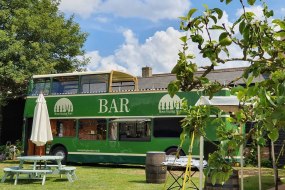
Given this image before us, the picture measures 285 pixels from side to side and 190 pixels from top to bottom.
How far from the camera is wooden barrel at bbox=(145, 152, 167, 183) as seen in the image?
10953mm

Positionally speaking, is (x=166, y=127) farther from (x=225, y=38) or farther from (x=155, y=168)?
(x=225, y=38)

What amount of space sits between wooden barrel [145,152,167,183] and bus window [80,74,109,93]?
6036mm

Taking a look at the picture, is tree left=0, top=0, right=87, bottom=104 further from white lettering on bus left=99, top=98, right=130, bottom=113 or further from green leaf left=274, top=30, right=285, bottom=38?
green leaf left=274, top=30, right=285, bottom=38

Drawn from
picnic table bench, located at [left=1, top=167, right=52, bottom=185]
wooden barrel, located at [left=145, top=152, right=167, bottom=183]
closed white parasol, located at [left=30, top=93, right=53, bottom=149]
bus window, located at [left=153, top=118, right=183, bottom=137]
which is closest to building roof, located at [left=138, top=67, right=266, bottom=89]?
bus window, located at [left=153, top=118, right=183, bottom=137]

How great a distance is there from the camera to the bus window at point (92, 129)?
16.6 m

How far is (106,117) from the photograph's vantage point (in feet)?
53.8

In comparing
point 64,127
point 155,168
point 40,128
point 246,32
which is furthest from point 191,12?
point 64,127

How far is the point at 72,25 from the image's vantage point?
23781 mm

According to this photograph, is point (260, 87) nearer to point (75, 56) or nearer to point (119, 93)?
point (119, 93)

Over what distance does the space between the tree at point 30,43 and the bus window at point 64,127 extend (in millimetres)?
3752

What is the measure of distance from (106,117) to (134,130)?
1.26m

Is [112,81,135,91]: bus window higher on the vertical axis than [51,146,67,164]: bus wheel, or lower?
higher

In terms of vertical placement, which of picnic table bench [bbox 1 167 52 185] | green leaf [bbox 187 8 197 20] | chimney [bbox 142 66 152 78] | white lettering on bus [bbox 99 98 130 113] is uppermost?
chimney [bbox 142 66 152 78]

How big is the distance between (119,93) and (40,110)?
4.05 meters
